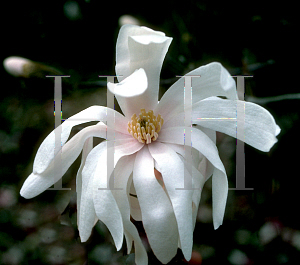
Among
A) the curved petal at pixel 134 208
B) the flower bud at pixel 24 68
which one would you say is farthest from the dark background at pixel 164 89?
the curved petal at pixel 134 208

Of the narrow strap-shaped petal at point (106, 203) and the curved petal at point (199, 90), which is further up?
the curved petal at point (199, 90)

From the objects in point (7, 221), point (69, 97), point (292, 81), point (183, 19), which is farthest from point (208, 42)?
point (7, 221)

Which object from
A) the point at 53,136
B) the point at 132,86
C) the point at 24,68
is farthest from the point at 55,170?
the point at 24,68

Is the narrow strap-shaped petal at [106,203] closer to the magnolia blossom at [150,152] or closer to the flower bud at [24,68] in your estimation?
the magnolia blossom at [150,152]

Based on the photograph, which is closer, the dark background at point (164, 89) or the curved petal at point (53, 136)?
the curved petal at point (53, 136)

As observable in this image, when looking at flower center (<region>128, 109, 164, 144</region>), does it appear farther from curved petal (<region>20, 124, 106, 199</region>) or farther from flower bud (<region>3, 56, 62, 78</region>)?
flower bud (<region>3, 56, 62, 78</region>)

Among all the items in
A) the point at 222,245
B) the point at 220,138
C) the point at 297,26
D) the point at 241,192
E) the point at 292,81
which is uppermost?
the point at 297,26

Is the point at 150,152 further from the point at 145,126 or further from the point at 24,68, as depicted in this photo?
the point at 24,68

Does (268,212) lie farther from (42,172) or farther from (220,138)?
(42,172)
